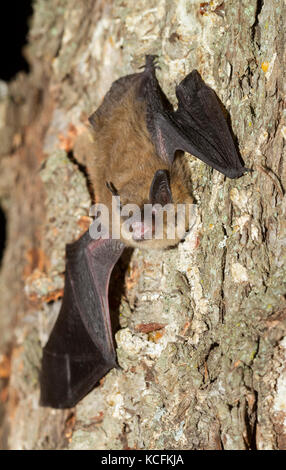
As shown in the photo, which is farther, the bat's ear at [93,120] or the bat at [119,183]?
the bat's ear at [93,120]

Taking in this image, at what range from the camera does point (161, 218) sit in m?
3.55

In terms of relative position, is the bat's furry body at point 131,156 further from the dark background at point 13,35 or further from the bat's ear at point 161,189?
the dark background at point 13,35

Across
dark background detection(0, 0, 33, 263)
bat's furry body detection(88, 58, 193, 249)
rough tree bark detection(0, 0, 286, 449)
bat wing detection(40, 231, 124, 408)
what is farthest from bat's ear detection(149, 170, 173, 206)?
dark background detection(0, 0, 33, 263)

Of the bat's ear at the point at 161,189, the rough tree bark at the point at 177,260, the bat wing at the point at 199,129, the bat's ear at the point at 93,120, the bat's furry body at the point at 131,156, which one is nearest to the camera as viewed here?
the rough tree bark at the point at 177,260

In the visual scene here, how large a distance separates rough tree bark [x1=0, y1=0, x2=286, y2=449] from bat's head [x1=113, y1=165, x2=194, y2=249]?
0.40 ft

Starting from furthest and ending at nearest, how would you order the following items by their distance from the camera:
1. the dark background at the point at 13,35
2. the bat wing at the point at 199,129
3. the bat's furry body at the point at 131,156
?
the dark background at the point at 13,35, the bat's furry body at the point at 131,156, the bat wing at the point at 199,129

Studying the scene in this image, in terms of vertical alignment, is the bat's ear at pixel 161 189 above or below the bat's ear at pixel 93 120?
below

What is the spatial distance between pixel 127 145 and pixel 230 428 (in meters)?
2.23

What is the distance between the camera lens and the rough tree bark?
289cm

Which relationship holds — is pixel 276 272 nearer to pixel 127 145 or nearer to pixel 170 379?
pixel 170 379

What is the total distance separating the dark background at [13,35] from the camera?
15.3 ft

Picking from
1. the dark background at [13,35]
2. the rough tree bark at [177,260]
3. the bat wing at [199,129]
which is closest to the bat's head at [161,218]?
the rough tree bark at [177,260]

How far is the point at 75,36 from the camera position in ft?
14.3

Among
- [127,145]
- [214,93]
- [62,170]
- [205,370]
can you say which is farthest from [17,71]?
[205,370]
